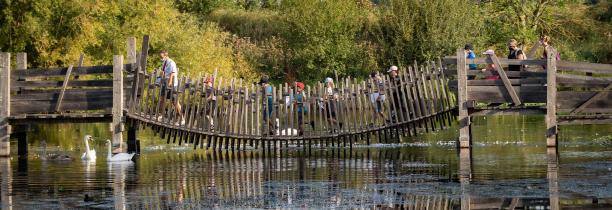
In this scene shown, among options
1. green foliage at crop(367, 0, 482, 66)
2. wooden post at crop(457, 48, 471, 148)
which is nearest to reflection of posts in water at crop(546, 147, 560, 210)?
wooden post at crop(457, 48, 471, 148)

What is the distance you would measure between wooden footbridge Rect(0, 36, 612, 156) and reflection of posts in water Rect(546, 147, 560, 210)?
2.10 m

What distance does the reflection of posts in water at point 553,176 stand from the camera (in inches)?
789

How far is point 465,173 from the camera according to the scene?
82.4 feet

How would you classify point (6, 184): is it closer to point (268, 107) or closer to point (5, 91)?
point (5, 91)

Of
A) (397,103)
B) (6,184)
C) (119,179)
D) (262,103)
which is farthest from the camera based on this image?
(262,103)

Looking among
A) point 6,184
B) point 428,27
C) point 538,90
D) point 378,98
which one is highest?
point 428,27

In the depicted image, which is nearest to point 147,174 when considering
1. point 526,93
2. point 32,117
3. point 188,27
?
point 32,117

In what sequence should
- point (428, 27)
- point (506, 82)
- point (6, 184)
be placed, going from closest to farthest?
point (6, 184), point (506, 82), point (428, 27)

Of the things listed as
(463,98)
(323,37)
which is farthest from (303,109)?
(323,37)

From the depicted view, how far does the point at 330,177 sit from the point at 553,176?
4.07 meters

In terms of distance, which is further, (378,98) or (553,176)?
(378,98)

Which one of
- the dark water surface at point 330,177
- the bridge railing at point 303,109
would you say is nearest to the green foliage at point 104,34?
the dark water surface at point 330,177

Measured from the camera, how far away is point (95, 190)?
2328 centimetres

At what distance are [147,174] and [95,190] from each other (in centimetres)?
352
